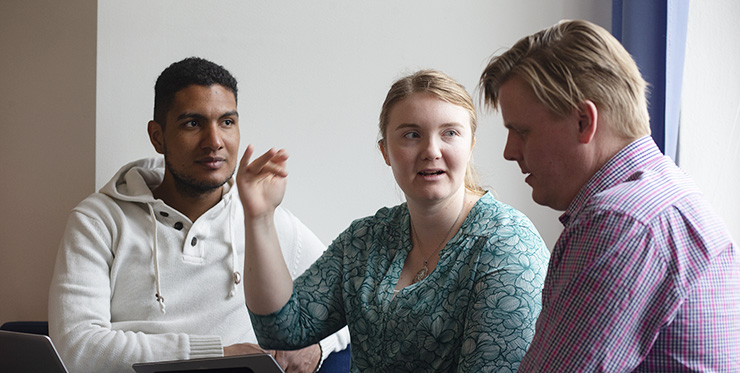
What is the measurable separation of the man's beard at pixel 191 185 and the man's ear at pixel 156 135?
52 mm

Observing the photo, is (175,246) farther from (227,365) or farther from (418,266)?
(227,365)

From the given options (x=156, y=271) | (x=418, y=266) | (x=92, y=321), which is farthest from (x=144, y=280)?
(x=418, y=266)

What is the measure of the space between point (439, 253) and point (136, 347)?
0.89 m

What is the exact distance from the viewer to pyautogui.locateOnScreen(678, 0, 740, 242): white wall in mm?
1984

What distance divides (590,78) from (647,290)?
0.32 meters

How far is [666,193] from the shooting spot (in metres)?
0.96

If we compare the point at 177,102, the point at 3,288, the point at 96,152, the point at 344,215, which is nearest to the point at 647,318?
the point at 177,102

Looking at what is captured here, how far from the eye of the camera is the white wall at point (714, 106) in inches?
78.1

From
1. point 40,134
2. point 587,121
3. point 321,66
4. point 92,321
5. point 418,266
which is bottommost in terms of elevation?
point 92,321

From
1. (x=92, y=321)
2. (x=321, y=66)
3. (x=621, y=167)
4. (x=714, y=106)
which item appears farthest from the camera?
(x=321, y=66)

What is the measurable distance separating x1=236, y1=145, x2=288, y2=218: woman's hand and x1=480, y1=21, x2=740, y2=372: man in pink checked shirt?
2.00 feet

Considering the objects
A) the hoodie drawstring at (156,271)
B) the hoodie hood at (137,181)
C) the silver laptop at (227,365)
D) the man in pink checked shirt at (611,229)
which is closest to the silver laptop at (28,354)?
the silver laptop at (227,365)

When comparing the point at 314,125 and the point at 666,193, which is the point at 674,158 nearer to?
the point at 314,125

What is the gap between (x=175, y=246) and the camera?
7.06ft
